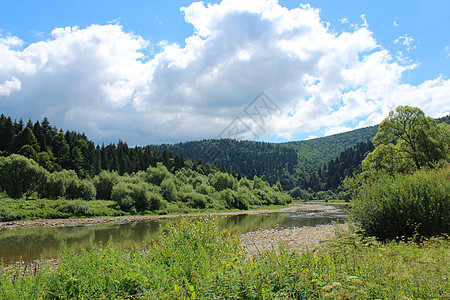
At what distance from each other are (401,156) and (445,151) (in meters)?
4.36

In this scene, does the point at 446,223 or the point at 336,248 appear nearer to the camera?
the point at 336,248

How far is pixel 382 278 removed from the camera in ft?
17.2

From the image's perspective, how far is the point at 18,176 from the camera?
47344mm

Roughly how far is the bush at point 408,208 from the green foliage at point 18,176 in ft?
180

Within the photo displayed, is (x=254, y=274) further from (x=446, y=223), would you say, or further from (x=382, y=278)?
(x=446, y=223)

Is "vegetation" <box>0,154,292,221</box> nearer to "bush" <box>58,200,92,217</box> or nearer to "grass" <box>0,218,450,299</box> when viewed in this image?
"bush" <box>58,200,92,217</box>

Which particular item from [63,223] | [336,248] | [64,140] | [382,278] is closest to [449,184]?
[336,248]

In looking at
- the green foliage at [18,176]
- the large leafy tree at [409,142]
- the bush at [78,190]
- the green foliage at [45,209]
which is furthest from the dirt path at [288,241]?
the bush at [78,190]

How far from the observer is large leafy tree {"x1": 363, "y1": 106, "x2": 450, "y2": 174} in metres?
27.5

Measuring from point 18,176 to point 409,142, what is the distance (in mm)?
60109

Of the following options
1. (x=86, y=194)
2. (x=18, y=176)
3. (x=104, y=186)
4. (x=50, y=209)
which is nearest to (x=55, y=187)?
(x=18, y=176)

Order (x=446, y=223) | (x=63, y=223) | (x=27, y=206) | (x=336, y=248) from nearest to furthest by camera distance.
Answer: (x=336, y=248) → (x=446, y=223) → (x=63, y=223) → (x=27, y=206)

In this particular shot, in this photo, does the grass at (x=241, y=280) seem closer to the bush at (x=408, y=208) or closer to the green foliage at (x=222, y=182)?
the bush at (x=408, y=208)

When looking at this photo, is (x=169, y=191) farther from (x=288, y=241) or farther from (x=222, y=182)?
(x=288, y=241)
